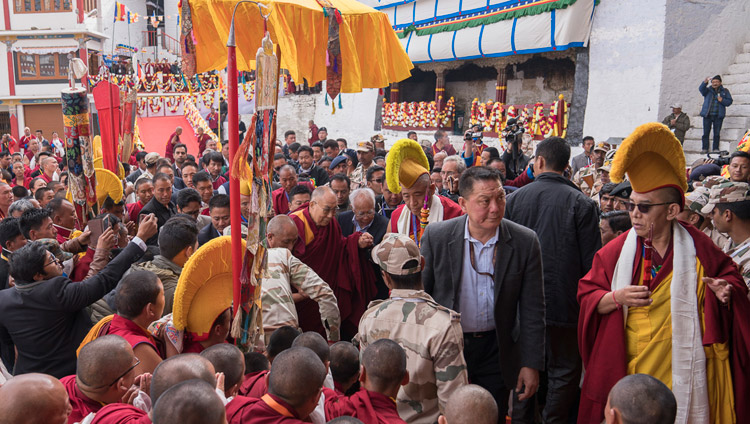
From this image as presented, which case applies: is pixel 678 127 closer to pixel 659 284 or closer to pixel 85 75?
pixel 659 284

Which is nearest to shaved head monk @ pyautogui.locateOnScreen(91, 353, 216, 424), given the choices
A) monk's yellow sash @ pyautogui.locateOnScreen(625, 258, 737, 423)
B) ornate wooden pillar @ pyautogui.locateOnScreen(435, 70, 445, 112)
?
monk's yellow sash @ pyautogui.locateOnScreen(625, 258, 737, 423)

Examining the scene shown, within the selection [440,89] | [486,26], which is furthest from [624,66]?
[440,89]

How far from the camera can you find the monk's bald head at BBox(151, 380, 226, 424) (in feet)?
5.72

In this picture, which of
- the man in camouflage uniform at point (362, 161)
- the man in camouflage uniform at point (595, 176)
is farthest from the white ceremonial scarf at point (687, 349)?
the man in camouflage uniform at point (362, 161)

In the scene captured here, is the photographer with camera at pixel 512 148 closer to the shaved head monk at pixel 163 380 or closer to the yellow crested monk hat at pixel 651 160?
the yellow crested monk hat at pixel 651 160

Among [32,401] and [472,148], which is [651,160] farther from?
[472,148]

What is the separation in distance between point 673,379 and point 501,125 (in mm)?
12613

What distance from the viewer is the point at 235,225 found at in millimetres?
2814

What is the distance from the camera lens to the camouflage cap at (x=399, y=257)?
8.71 feet

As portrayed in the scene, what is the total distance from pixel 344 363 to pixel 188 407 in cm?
100

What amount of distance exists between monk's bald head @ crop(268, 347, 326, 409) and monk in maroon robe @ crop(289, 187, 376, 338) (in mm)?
2216

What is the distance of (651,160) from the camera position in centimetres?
282

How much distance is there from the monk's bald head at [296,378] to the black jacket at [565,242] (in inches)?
88.8

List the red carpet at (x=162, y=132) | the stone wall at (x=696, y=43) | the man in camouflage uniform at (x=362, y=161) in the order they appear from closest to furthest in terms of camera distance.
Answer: the man in camouflage uniform at (x=362, y=161) → the stone wall at (x=696, y=43) → the red carpet at (x=162, y=132)
